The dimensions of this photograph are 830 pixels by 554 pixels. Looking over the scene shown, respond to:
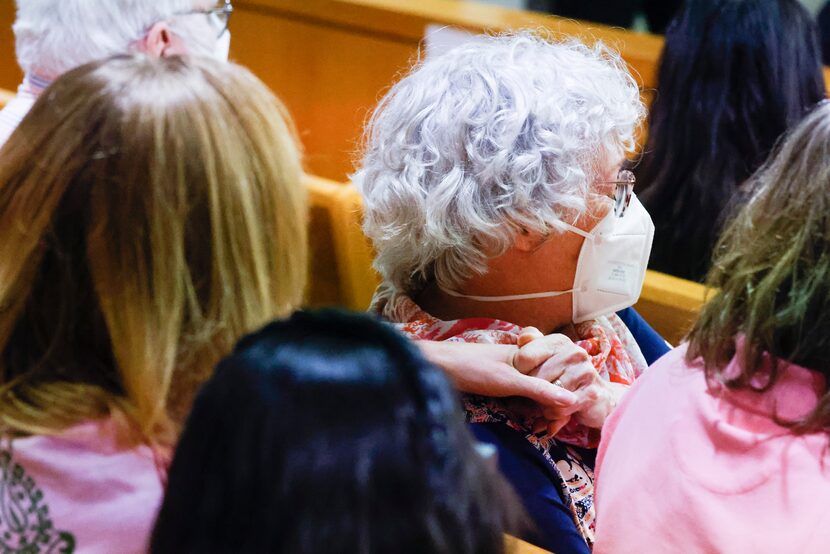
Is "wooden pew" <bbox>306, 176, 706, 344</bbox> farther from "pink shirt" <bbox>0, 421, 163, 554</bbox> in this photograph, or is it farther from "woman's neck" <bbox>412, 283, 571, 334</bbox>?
"pink shirt" <bbox>0, 421, 163, 554</bbox>

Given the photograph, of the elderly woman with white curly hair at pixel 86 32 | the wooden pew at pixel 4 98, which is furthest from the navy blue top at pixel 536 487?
the wooden pew at pixel 4 98

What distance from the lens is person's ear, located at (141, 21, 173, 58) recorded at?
1.92 m

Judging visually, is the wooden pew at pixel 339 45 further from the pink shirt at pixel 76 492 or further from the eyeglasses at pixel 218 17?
the pink shirt at pixel 76 492

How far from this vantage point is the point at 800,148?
1103 millimetres

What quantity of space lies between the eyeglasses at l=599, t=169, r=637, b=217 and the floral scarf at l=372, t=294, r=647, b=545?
0.21 m

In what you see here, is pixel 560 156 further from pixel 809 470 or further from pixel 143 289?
pixel 143 289

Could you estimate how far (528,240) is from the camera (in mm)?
1467

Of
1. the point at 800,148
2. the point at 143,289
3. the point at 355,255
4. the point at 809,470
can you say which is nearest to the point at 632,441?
the point at 809,470

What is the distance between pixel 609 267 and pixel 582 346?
141 mm

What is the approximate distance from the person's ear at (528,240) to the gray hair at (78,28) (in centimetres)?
95

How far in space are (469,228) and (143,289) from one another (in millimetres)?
608

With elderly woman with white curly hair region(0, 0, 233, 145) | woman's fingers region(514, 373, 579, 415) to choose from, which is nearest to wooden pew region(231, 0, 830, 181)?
elderly woman with white curly hair region(0, 0, 233, 145)

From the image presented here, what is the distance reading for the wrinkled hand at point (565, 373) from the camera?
136 cm

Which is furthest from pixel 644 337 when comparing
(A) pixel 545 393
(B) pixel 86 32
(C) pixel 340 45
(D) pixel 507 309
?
(C) pixel 340 45
